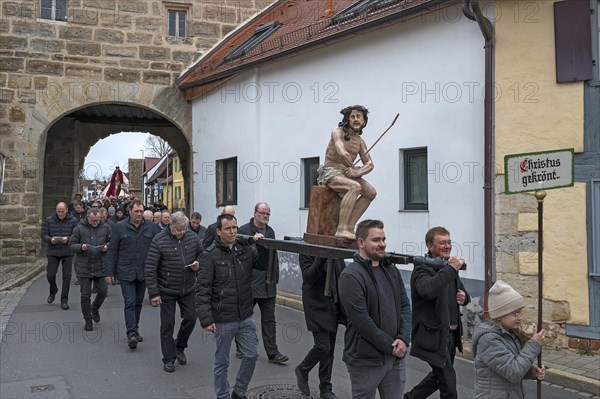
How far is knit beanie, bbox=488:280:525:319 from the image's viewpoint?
125 inches

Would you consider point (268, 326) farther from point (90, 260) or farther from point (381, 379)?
point (90, 260)

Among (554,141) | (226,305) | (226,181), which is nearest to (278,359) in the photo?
(226,305)

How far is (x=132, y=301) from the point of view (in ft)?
23.6

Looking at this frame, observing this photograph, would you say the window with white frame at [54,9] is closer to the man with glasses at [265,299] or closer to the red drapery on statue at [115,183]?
Result: the red drapery on statue at [115,183]

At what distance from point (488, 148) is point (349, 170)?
9.91 feet

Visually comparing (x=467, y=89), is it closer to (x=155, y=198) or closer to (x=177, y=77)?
(x=177, y=77)

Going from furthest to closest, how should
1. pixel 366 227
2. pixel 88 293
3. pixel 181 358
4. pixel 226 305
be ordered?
pixel 88 293
pixel 181 358
pixel 226 305
pixel 366 227

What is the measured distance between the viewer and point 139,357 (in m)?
6.64

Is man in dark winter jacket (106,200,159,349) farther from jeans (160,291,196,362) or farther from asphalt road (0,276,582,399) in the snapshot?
jeans (160,291,196,362)

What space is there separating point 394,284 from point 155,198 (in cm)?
5349

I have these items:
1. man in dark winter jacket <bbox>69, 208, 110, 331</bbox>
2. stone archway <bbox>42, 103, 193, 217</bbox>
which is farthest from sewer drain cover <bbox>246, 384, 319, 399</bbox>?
stone archway <bbox>42, 103, 193, 217</bbox>

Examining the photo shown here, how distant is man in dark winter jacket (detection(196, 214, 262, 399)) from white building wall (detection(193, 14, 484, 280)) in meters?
3.93

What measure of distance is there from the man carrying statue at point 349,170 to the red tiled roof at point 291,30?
11.9ft

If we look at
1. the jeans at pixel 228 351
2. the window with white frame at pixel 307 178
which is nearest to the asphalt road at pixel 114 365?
the jeans at pixel 228 351
